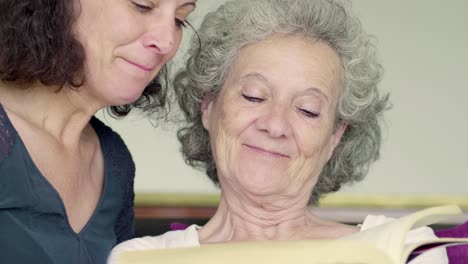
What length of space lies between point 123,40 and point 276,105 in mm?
398

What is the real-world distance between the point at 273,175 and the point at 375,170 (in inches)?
98.5

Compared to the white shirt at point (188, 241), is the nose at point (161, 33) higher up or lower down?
higher up

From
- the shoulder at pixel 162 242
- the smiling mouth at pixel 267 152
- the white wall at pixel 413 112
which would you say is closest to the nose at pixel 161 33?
the smiling mouth at pixel 267 152

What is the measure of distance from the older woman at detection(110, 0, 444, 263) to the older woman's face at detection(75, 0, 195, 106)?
16 centimetres

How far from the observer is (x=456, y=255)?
7.06ft

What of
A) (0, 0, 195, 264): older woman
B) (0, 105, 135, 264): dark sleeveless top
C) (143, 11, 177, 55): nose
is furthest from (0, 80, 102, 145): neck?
(143, 11, 177, 55): nose

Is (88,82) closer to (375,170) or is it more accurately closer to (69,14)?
(69,14)

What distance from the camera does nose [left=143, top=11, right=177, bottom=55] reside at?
2.12 meters

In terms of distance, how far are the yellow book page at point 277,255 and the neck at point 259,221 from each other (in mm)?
764

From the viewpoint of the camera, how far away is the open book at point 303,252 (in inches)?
54.7

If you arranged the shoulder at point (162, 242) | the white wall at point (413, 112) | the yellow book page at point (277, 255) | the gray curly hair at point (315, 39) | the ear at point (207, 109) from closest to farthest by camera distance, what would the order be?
the yellow book page at point (277, 255)
the shoulder at point (162, 242)
the gray curly hair at point (315, 39)
the ear at point (207, 109)
the white wall at point (413, 112)

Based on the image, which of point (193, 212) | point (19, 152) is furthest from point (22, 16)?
point (193, 212)

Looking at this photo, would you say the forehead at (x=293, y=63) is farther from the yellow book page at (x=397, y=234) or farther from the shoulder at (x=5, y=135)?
the yellow book page at (x=397, y=234)

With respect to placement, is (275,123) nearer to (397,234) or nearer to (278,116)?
(278,116)
